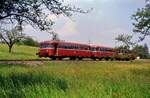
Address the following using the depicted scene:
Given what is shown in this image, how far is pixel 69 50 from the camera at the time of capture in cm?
5422

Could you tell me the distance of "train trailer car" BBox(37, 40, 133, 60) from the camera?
52.7 m

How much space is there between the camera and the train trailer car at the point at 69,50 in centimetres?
5269

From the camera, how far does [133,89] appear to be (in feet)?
35.0

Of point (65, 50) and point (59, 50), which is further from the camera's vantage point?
point (65, 50)

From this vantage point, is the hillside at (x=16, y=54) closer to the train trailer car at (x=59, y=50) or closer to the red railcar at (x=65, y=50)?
the train trailer car at (x=59, y=50)

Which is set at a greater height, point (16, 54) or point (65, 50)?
point (65, 50)

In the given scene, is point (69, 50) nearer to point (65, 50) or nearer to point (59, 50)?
point (65, 50)

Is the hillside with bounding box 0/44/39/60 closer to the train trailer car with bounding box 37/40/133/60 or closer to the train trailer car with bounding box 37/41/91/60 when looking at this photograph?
the train trailer car with bounding box 37/41/91/60

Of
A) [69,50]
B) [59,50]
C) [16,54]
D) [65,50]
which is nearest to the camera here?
[59,50]

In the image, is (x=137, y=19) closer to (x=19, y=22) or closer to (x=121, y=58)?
(x=19, y=22)

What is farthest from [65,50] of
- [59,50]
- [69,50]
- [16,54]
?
[16,54]

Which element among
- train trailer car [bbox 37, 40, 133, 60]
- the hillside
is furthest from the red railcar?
the hillside

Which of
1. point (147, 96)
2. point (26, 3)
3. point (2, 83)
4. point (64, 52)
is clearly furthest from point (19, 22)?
point (64, 52)

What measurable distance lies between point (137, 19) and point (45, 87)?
27.8 meters
